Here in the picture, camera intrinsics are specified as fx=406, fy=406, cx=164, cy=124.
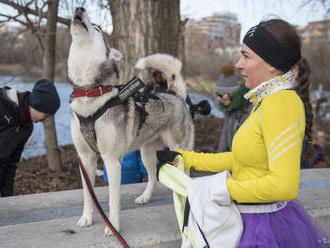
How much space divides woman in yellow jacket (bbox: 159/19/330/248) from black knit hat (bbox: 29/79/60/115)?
210 cm

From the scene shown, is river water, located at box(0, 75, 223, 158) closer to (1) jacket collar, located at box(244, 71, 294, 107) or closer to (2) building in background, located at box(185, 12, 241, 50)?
(2) building in background, located at box(185, 12, 241, 50)

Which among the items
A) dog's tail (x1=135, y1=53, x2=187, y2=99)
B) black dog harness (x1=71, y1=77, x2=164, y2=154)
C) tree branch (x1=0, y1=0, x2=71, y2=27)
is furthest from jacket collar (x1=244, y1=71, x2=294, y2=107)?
tree branch (x1=0, y1=0, x2=71, y2=27)

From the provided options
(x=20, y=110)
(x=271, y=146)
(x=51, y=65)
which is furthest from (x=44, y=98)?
(x=51, y=65)

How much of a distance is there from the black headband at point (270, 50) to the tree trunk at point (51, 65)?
491 cm

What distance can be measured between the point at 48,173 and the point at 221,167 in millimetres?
5236

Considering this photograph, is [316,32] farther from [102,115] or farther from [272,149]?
[272,149]

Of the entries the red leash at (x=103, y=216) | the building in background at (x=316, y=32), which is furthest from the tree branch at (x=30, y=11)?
the building in background at (x=316, y=32)

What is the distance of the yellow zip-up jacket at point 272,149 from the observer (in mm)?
1669

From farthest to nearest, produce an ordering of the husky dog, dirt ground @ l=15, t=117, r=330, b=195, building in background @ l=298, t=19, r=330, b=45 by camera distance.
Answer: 1. building in background @ l=298, t=19, r=330, b=45
2. dirt ground @ l=15, t=117, r=330, b=195
3. the husky dog

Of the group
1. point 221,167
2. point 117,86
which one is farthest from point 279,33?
point 117,86

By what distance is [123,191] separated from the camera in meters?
3.88

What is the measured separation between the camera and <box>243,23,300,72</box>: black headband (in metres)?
1.84

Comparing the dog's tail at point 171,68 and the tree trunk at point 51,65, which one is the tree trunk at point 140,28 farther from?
the dog's tail at point 171,68

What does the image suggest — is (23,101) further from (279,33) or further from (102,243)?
(279,33)
